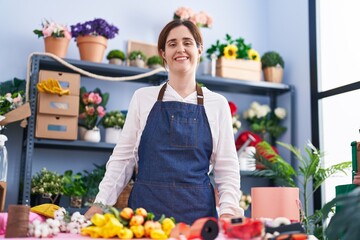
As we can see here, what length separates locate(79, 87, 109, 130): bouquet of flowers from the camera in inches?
136

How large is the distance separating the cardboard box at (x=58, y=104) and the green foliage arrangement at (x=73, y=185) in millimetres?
428

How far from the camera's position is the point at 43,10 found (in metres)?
3.72

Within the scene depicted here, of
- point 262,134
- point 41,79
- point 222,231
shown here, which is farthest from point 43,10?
point 222,231

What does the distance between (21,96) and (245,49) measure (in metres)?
1.80

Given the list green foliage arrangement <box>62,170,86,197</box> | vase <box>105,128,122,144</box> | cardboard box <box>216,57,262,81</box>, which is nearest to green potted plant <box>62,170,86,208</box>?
green foliage arrangement <box>62,170,86,197</box>

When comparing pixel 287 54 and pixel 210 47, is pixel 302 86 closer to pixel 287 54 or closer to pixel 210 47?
pixel 287 54

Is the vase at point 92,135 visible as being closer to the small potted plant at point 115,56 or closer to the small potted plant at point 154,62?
the small potted plant at point 115,56

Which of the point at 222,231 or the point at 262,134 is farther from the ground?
the point at 262,134

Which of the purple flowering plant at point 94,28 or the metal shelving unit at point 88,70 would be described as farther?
the purple flowering plant at point 94,28

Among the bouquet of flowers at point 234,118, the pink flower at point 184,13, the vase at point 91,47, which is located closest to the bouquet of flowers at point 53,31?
the vase at point 91,47

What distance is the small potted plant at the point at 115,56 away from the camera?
12.0ft

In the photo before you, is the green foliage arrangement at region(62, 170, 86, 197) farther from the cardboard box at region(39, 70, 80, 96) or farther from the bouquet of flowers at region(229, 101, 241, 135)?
the bouquet of flowers at region(229, 101, 241, 135)

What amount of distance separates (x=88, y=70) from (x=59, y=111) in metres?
0.50

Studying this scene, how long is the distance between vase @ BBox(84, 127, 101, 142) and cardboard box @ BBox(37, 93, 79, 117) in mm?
175
